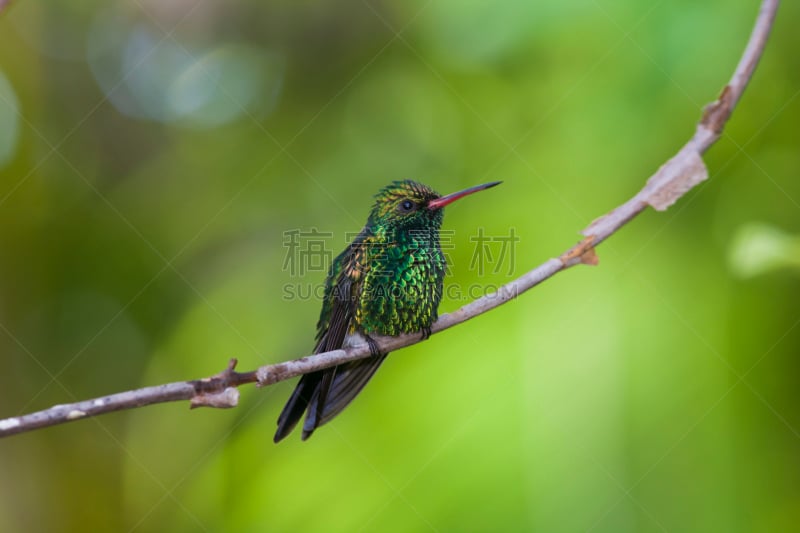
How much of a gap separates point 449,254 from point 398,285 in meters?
0.39

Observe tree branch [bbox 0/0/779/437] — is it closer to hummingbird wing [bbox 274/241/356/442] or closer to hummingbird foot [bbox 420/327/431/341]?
hummingbird wing [bbox 274/241/356/442]

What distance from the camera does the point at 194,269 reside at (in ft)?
9.46

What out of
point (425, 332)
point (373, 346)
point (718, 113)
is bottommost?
point (373, 346)

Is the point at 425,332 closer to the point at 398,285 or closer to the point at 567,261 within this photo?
the point at 398,285

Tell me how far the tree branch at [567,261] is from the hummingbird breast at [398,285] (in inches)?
17.9

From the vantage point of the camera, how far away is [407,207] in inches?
75.0

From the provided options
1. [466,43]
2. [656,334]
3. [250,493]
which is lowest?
[250,493]

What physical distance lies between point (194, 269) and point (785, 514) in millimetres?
2358

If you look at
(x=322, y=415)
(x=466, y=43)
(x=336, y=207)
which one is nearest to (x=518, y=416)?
(x=322, y=415)

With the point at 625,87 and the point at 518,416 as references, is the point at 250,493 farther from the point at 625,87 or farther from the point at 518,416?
the point at 625,87

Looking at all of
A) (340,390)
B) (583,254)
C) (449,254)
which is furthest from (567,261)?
(449,254)

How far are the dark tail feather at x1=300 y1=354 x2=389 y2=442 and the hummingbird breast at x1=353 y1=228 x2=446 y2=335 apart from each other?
107mm

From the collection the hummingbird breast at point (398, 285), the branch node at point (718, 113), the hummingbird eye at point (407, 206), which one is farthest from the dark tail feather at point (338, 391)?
the branch node at point (718, 113)

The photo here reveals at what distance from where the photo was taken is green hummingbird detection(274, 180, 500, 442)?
5.72 ft
